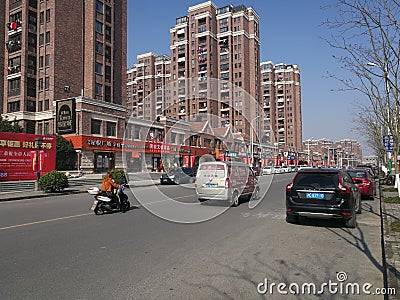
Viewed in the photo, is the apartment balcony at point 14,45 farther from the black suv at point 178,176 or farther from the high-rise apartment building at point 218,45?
Answer: the high-rise apartment building at point 218,45

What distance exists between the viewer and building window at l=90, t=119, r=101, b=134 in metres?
39.3

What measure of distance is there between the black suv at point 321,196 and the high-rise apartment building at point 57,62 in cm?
3366

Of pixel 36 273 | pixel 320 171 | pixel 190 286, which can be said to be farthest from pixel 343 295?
pixel 320 171

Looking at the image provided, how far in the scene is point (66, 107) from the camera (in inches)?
1517

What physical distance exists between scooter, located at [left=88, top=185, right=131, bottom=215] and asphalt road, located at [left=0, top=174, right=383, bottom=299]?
832mm

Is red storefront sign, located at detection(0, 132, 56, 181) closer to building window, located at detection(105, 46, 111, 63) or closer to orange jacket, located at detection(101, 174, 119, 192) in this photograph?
orange jacket, located at detection(101, 174, 119, 192)

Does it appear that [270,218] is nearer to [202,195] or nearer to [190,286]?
[202,195]

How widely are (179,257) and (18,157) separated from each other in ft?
68.2

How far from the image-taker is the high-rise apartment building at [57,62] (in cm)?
4253

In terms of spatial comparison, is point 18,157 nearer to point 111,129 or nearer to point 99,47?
point 111,129

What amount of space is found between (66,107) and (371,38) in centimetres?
3455

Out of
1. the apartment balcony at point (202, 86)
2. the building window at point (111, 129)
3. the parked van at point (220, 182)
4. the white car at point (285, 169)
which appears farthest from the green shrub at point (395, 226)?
the apartment balcony at point (202, 86)

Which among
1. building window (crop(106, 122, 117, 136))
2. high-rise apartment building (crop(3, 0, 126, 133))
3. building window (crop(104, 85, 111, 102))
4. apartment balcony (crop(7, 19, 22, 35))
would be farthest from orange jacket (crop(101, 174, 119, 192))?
apartment balcony (crop(7, 19, 22, 35))

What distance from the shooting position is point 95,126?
3991 centimetres
